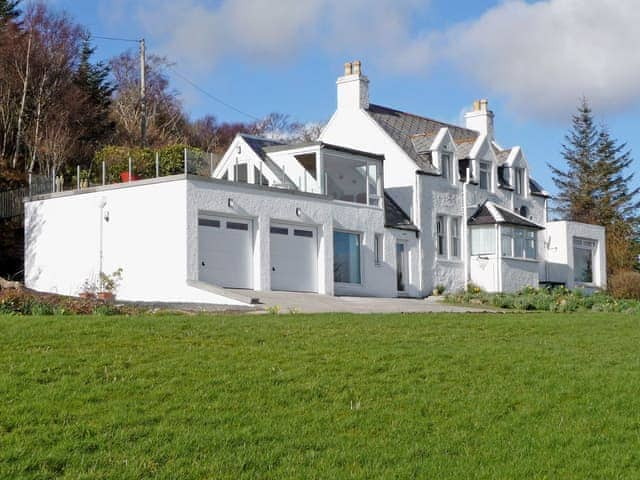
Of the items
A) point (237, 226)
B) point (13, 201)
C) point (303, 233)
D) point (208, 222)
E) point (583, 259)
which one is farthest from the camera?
point (583, 259)

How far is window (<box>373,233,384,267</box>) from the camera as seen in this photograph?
A: 34219mm

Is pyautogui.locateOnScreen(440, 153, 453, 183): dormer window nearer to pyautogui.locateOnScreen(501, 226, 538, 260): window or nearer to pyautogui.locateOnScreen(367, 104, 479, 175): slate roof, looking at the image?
pyautogui.locateOnScreen(367, 104, 479, 175): slate roof

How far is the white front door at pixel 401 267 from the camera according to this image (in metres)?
35.9

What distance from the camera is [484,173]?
41750 mm

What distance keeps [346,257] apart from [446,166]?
8170mm

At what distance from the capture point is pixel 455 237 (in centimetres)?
3931

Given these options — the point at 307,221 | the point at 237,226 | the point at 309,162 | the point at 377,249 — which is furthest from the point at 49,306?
the point at 377,249

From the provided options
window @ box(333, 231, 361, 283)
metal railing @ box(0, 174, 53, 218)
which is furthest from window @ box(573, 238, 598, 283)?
metal railing @ box(0, 174, 53, 218)

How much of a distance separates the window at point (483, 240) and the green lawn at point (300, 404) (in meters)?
23.8

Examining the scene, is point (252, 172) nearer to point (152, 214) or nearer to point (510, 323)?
point (152, 214)

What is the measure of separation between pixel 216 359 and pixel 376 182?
74.5 feet

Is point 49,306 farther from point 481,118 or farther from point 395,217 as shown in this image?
point 481,118

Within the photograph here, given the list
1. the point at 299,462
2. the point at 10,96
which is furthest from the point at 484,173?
the point at 299,462

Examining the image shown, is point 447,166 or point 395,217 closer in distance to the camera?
point 395,217
